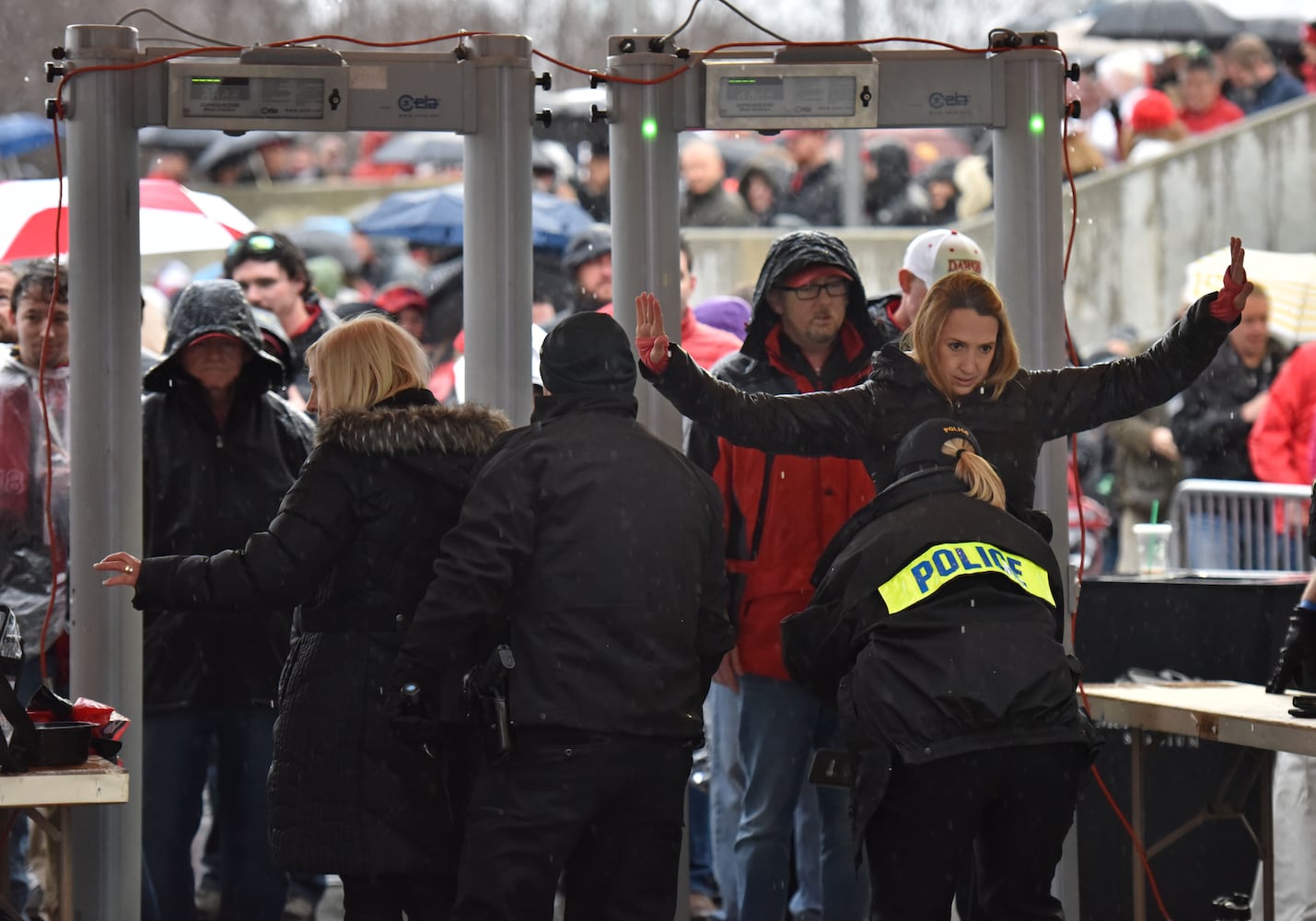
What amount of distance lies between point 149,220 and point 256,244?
53cm

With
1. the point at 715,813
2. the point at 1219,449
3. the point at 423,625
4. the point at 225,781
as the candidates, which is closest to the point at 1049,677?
the point at 423,625

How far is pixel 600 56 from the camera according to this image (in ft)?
79.6

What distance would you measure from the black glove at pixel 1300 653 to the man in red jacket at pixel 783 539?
4.03 ft

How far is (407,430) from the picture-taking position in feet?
14.5

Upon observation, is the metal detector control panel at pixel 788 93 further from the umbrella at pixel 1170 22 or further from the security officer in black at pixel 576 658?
the umbrella at pixel 1170 22

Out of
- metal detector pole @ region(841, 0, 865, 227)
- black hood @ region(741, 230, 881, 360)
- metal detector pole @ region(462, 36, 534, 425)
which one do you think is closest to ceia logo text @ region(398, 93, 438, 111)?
metal detector pole @ region(462, 36, 534, 425)

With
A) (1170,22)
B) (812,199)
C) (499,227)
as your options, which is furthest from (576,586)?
(1170,22)

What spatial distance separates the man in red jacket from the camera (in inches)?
209

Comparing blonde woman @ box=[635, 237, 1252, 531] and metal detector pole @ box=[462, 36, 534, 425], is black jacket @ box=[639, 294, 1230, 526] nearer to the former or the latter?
blonde woman @ box=[635, 237, 1252, 531]

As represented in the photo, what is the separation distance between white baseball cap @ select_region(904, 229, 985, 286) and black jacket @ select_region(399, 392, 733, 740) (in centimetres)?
183

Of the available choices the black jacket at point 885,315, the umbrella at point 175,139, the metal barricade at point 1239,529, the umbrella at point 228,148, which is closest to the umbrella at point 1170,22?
the umbrella at point 228,148

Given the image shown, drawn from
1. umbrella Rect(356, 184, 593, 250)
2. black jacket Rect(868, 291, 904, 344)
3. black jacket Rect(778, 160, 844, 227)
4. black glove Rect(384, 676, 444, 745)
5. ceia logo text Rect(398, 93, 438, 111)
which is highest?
black jacket Rect(778, 160, 844, 227)

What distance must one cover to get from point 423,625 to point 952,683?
1143 mm

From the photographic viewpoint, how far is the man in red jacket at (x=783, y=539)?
5.31 meters
